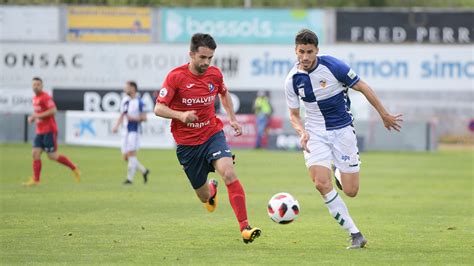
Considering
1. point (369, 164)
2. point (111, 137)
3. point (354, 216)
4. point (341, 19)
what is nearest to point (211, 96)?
point (354, 216)

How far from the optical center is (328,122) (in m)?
11.8

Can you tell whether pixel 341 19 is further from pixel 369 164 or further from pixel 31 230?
pixel 31 230

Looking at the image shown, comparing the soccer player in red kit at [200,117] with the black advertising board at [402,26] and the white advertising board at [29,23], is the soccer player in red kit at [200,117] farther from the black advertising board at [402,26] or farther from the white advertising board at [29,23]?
the white advertising board at [29,23]

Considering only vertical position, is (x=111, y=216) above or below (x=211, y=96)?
below

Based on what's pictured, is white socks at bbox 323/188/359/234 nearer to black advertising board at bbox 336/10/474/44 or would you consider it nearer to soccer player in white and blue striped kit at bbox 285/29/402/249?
soccer player in white and blue striped kit at bbox 285/29/402/249

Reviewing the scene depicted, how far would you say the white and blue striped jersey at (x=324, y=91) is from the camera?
1158cm

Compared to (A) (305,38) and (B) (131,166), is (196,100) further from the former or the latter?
(B) (131,166)

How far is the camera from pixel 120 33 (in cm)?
4659

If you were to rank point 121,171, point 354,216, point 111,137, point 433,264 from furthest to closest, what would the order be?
1. point 111,137
2. point 121,171
3. point 354,216
4. point 433,264

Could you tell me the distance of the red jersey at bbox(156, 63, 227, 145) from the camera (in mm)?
11836

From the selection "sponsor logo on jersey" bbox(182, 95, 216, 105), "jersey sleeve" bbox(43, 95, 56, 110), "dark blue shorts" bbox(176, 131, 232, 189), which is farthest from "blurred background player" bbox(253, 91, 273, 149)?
"sponsor logo on jersey" bbox(182, 95, 216, 105)

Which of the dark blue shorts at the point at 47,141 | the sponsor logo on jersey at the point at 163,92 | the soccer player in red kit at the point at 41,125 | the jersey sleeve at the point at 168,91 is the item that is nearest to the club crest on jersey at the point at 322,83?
the jersey sleeve at the point at 168,91

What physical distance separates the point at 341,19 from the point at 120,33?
1011cm

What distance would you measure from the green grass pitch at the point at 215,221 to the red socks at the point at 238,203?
0.32 metres
